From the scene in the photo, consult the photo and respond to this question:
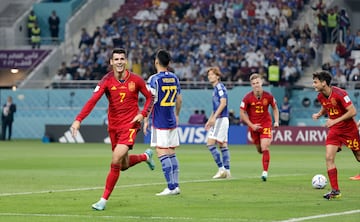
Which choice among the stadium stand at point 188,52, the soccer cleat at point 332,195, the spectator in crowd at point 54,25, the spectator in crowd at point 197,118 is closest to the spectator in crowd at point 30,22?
the spectator in crowd at point 54,25

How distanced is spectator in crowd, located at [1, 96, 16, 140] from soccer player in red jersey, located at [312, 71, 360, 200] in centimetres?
3221

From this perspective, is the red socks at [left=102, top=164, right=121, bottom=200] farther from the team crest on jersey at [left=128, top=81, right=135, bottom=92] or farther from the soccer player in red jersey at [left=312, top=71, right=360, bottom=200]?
the soccer player in red jersey at [left=312, top=71, right=360, bottom=200]

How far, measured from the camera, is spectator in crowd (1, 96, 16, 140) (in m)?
47.9

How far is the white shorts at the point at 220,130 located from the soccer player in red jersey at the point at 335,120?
20.2ft

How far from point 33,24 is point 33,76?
13.2 ft

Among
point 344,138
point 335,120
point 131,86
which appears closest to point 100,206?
point 131,86

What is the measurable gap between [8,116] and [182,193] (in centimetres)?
3125

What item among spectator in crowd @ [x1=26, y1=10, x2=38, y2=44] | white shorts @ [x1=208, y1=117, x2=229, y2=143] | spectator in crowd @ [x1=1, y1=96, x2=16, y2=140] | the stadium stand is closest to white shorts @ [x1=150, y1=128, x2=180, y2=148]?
white shorts @ [x1=208, y1=117, x2=229, y2=143]

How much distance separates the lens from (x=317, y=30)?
163 ft

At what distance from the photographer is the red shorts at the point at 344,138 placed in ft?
56.6

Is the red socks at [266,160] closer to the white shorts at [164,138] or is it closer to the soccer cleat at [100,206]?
the white shorts at [164,138]

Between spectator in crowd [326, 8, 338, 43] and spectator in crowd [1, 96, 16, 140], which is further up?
spectator in crowd [326, 8, 338, 43]

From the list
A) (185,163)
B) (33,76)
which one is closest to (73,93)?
(33,76)

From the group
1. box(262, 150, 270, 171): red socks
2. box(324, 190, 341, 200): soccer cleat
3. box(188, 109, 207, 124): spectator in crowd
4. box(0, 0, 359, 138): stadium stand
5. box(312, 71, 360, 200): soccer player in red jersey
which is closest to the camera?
box(324, 190, 341, 200): soccer cleat
